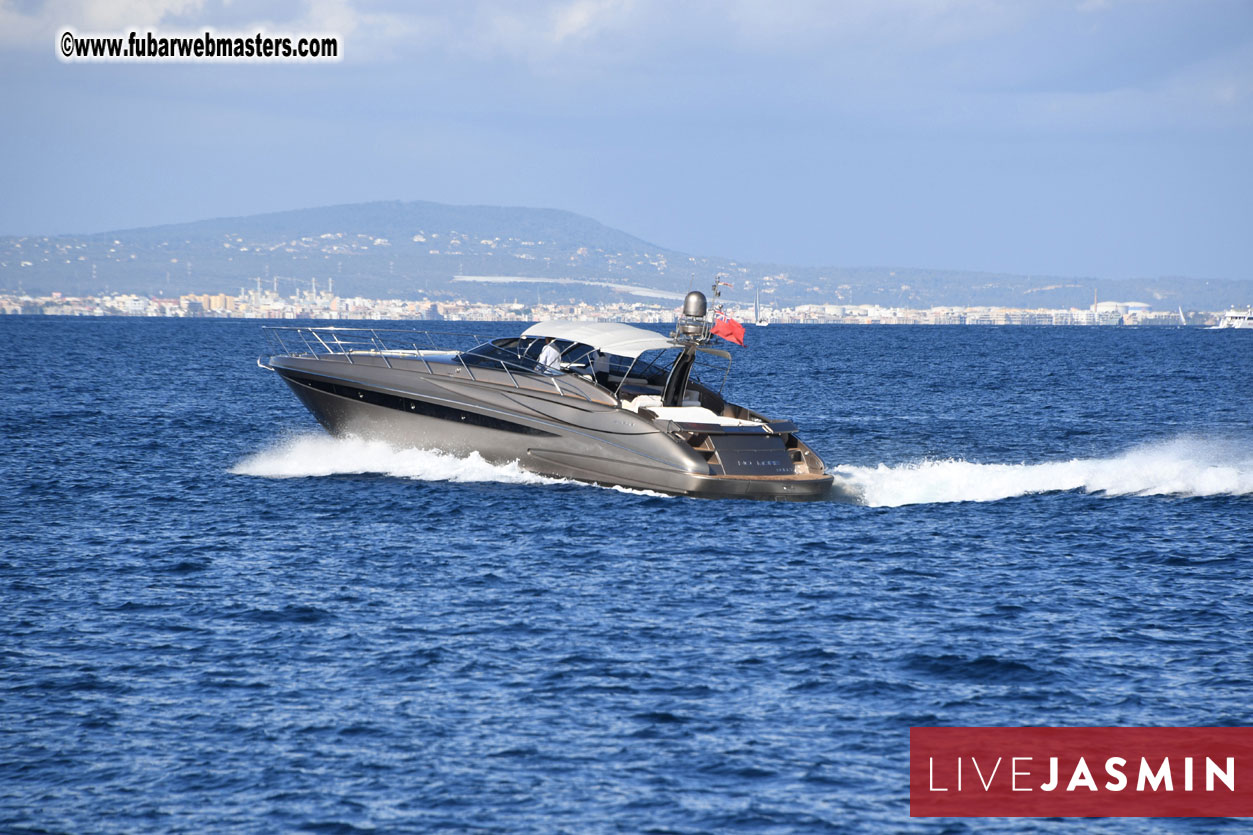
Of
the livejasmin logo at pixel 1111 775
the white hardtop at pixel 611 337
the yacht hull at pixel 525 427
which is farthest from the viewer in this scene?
the white hardtop at pixel 611 337

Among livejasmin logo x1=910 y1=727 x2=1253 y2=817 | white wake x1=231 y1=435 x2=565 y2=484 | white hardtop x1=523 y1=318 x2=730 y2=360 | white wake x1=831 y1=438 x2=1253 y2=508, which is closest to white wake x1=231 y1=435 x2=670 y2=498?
white wake x1=231 y1=435 x2=565 y2=484

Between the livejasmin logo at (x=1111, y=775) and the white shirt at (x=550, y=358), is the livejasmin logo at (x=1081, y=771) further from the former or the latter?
the white shirt at (x=550, y=358)

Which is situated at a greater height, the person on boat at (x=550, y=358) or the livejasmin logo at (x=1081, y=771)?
the person on boat at (x=550, y=358)

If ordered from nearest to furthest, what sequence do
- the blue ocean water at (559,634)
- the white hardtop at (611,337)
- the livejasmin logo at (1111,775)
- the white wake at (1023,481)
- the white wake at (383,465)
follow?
the blue ocean water at (559,634) < the livejasmin logo at (1111,775) < the white wake at (383,465) < the white wake at (1023,481) < the white hardtop at (611,337)

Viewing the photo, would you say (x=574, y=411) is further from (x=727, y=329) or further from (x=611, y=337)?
(x=727, y=329)

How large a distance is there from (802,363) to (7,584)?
69057mm

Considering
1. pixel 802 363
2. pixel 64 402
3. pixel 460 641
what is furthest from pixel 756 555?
pixel 802 363

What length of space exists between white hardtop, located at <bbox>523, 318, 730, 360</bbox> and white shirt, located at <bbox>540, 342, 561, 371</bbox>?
0.35 metres

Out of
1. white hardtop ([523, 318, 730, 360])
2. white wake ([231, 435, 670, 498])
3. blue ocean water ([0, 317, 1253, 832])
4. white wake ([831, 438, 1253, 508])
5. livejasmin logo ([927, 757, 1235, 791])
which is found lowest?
livejasmin logo ([927, 757, 1235, 791])

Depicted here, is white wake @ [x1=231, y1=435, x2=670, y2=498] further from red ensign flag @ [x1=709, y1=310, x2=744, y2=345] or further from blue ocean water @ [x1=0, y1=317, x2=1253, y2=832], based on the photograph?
red ensign flag @ [x1=709, y1=310, x2=744, y2=345]

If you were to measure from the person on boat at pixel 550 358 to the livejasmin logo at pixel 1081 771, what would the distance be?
1359cm

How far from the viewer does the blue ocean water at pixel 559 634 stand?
10750 mm

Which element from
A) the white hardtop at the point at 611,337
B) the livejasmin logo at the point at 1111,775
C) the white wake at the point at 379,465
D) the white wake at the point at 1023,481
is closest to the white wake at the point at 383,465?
the white wake at the point at 379,465

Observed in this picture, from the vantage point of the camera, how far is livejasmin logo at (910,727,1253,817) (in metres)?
10.8
